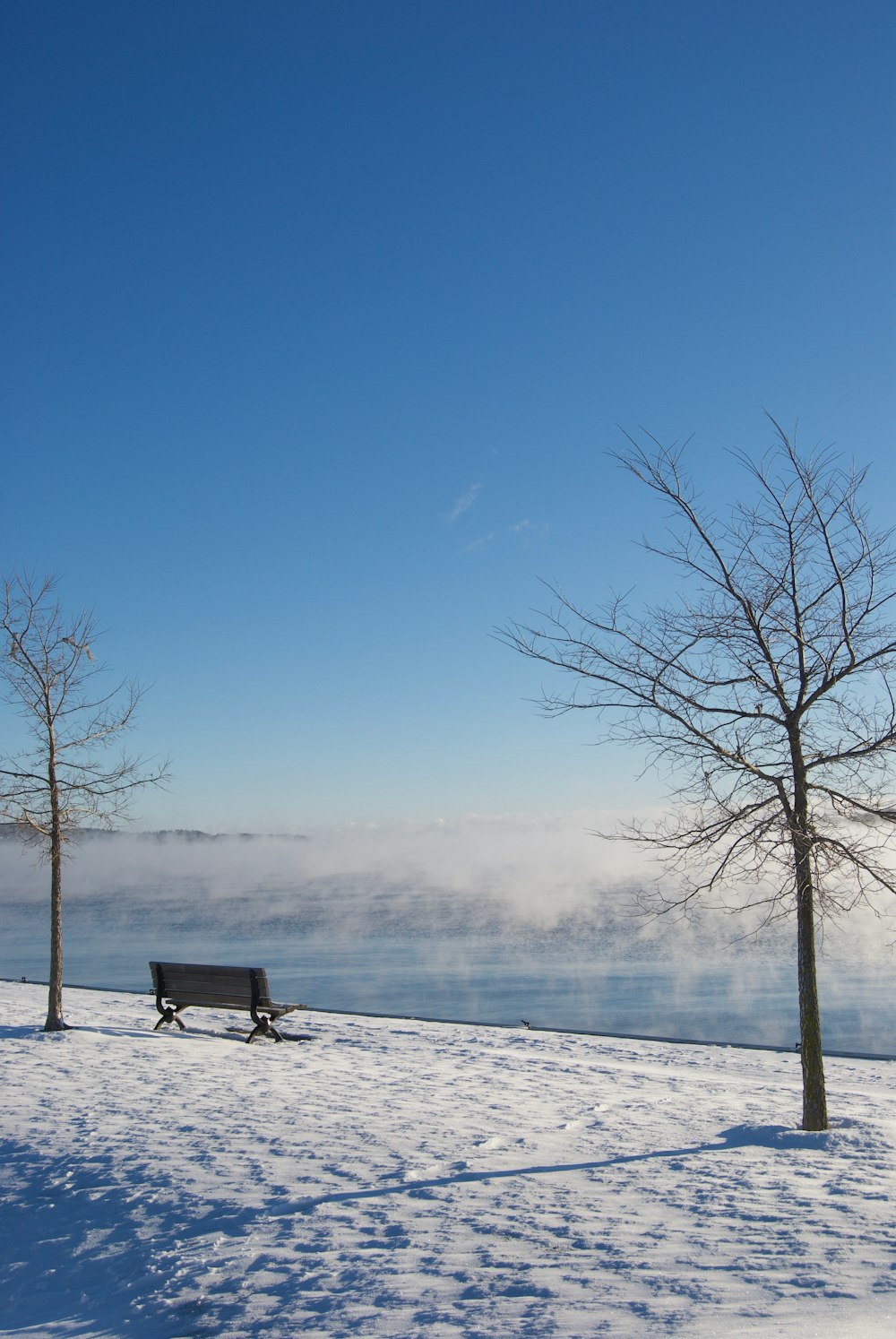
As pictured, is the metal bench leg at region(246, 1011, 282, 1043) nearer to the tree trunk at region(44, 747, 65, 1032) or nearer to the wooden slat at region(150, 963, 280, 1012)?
the wooden slat at region(150, 963, 280, 1012)

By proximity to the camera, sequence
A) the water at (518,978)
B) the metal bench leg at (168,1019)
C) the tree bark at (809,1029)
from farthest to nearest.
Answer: the water at (518,978), the metal bench leg at (168,1019), the tree bark at (809,1029)

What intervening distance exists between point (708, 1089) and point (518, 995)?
33.7 ft

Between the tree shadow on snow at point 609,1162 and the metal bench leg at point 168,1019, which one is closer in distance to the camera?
the tree shadow on snow at point 609,1162

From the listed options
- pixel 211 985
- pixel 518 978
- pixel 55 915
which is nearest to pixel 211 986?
pixel 211 985

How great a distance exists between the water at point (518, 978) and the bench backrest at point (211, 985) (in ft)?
4.83

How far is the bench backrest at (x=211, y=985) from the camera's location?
12.0 metres

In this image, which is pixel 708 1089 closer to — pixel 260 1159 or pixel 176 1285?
pixel 260 1159

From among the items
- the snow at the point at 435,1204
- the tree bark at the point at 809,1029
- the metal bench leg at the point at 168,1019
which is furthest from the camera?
the metal bench leg at the point at 168,1019

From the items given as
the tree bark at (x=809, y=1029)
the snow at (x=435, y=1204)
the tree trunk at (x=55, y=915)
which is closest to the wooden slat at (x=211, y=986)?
the tree trunk at (x=55, y=915)

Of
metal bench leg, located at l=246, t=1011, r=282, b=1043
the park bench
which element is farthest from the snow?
the park bench

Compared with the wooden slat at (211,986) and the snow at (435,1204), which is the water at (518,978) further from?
the snow at (435,1204)

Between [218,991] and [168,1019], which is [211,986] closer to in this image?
[218,991]

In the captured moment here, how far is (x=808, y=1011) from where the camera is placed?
766 centimetres

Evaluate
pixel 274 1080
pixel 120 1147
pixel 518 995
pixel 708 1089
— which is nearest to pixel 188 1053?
pixel 274 1080
